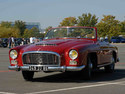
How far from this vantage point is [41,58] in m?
8.80

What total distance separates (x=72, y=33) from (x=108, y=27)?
248 feet

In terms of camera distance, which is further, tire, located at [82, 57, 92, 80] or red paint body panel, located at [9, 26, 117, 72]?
tire, located at [82, 57, 92, 80]

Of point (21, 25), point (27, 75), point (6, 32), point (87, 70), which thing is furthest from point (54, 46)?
point (21, 25)

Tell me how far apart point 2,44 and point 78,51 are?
39.6m

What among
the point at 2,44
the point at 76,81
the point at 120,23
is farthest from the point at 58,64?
the point at 120,23

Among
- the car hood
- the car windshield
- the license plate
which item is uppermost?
the car windshield

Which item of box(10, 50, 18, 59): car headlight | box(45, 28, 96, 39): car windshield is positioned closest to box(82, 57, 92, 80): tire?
box(45, 28, 96, 39): car windshield

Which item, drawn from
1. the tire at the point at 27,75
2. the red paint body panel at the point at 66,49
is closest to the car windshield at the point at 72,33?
the red paint body panel at the point at 66,49

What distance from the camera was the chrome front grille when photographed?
28.6ft

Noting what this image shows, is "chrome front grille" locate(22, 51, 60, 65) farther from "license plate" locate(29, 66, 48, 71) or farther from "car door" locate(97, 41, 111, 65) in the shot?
"car door" locate(97, 41, 111, 65)

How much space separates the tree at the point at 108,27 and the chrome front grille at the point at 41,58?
245ft

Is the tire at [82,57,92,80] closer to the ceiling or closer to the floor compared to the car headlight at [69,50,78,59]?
closer to the floor

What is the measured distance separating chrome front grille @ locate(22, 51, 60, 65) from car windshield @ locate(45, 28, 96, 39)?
2.20 m

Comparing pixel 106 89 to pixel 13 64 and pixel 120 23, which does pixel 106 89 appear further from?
pixel 120 23
